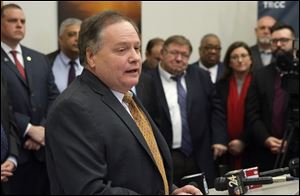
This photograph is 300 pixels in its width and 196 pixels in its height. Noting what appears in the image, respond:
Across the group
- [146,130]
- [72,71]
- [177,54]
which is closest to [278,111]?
[177,54]

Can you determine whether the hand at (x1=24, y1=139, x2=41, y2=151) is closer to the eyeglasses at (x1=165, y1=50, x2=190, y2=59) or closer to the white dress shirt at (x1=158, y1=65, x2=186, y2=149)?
the white dress shirt at (x1=158, y1=65, x2=186, y2=149)

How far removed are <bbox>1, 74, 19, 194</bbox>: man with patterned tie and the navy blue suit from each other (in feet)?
0.41

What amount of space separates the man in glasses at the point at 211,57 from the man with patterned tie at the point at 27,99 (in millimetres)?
1721

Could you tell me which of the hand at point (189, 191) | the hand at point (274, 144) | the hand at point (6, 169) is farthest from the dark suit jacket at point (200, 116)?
the hand at point (189, 191)

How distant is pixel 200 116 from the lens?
3.34 m

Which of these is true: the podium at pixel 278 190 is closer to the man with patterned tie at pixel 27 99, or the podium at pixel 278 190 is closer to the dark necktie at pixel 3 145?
the dark necktie at pixel 3 145

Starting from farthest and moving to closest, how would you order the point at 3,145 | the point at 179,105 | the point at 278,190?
1. the point at 179,105
2. the point at 3,145
3. the point at 278,190

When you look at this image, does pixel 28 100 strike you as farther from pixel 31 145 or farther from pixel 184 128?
pixel 184 128

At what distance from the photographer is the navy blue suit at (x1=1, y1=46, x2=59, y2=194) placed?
310 cm

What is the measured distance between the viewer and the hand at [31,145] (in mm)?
3072

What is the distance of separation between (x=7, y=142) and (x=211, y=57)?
2.40 meters

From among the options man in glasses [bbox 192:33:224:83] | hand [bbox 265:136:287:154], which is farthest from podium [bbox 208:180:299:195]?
man in glasses [bbox 192:33:224:83]

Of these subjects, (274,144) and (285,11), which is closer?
(274,144)

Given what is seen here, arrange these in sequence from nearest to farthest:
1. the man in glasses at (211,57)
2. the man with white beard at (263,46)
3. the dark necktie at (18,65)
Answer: the dark necktie at (18,65) < the man with white beard at (263,46) < the man in glasses at (211,57)
